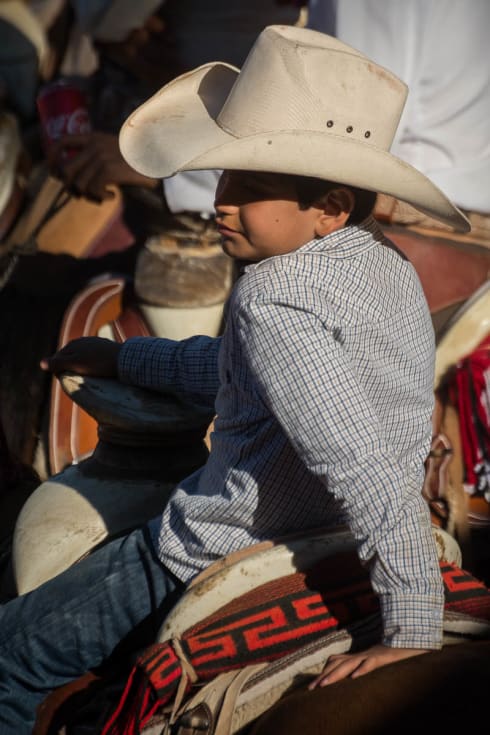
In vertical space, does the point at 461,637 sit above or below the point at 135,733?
above

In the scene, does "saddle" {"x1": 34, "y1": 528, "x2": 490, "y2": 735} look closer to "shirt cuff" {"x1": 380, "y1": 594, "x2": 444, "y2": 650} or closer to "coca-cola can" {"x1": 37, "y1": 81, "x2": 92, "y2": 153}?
"shirt cuff" {"x1": 380, "y1": 594, "x2": 444, "y2": 650}

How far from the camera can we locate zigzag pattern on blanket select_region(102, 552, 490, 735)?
57.8 inches

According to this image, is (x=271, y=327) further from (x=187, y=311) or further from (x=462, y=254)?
(x=187, y=311)

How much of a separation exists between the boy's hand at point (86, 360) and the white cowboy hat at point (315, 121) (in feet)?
1.90

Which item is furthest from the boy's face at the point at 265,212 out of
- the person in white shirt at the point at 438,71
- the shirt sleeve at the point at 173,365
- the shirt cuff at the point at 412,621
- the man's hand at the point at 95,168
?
the man's hand at the point at 95,168

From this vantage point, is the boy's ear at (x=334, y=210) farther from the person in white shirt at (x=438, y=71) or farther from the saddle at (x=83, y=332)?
the saddle at (x=83, y=332)

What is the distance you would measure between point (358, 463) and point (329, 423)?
67 millimetres

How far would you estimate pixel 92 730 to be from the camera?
1612 mm

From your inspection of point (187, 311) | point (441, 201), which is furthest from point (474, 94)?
point (441, 201)

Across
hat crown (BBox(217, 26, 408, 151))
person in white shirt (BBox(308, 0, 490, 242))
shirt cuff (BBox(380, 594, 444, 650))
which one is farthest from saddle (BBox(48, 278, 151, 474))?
shirt cuff (BBox(380, 594, 444, 650))

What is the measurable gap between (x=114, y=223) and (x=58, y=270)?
0.94ft

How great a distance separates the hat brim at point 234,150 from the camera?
1498 millimetres

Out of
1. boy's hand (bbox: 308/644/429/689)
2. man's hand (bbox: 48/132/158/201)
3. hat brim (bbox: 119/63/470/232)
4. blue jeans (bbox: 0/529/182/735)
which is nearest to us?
boy's hand (bbox: 308/644/429/689)

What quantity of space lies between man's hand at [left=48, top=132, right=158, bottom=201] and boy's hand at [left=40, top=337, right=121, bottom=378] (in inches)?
62.3
